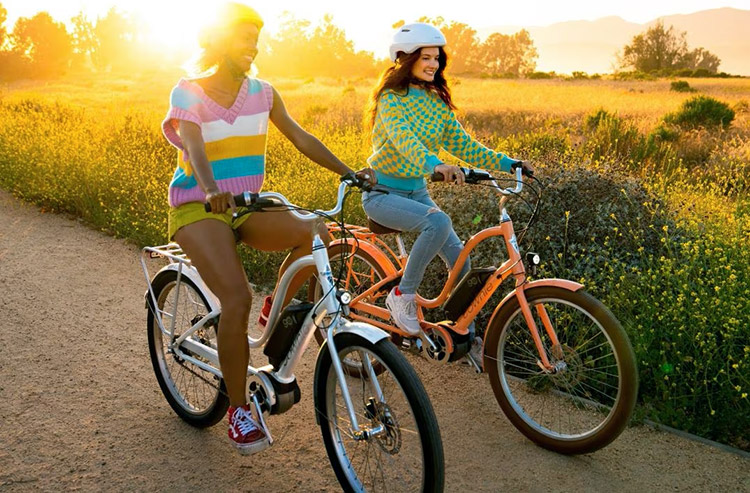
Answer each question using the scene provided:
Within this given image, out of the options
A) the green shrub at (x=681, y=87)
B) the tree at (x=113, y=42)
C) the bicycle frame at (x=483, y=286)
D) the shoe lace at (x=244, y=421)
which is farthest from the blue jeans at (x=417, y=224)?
the tree at (x=113, y=42)

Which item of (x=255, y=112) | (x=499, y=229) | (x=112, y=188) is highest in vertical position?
(x=255, y=112)

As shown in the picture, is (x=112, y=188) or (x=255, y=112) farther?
(x=112, y=188)

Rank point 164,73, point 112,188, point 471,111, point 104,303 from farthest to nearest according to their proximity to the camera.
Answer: point 164,73 < point 471,111 < point 112,188 < point 104,303

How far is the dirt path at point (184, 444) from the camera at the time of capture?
3.62 m

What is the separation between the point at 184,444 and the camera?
397 cm

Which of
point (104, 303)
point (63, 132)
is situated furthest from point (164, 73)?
point (104, 303)

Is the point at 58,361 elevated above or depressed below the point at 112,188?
below

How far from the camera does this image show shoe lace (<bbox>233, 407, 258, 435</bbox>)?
346 centimetres

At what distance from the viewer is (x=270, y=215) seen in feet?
11.6

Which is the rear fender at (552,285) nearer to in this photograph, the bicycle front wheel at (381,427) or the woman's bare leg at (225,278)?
the bicycle front wheel at (381,427)

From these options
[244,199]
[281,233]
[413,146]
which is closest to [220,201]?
[244,199]

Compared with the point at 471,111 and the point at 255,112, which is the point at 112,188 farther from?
the point at 471,111

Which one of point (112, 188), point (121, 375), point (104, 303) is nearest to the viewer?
point (121, 375)

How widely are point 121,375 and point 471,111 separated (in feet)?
52.9
